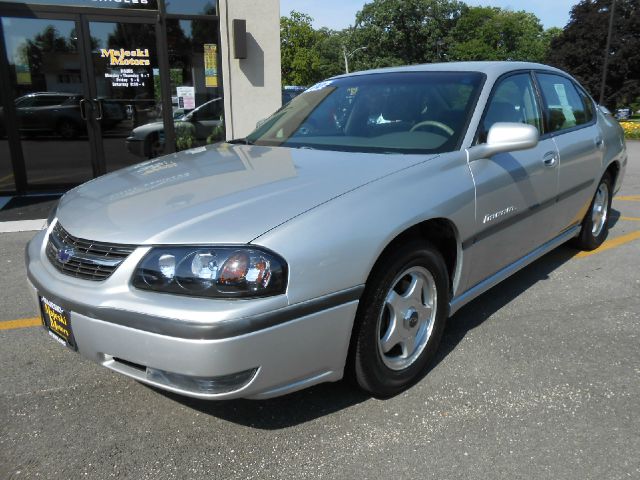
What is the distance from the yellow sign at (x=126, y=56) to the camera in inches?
309

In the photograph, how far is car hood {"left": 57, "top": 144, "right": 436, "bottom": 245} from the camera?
80.7 inches

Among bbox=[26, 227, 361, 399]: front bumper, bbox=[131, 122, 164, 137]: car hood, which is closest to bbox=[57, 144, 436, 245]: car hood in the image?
bbox=[26, 227, 361, 399]: front bumper

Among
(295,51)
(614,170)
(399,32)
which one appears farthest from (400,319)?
(399,32)

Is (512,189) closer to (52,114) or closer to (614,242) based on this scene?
(614,242)

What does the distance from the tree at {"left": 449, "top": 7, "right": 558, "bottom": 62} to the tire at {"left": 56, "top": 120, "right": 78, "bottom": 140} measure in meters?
56.5

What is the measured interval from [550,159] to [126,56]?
6591mm

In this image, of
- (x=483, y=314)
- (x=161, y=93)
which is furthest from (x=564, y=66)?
(x=483, y=314)

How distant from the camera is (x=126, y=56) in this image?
7.95 metres

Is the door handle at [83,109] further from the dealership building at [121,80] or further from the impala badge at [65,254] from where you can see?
the impala badge at [65,254]

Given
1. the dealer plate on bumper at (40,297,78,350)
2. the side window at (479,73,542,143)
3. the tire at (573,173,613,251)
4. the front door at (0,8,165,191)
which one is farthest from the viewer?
the front door at (0,8,165,191)

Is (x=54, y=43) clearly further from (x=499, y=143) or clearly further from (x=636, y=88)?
(x=636, y=88)

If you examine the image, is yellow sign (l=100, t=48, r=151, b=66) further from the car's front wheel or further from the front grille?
the front grille

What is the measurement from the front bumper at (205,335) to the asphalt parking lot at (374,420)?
34cm

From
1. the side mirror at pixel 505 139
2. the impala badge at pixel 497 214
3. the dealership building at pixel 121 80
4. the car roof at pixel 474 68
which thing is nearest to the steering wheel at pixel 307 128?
the car roof at pixel 474 68
